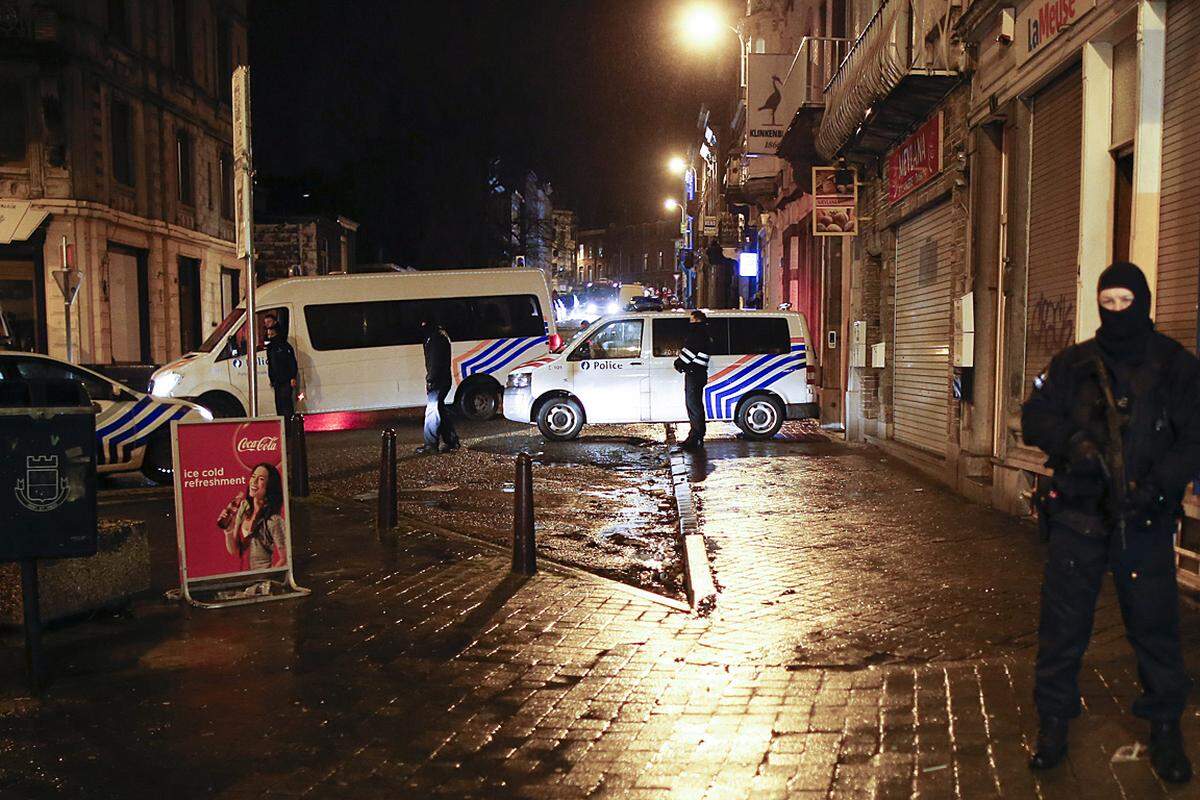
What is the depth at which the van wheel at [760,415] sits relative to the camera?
16.2 meters

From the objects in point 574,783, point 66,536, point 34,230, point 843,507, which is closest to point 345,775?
point 574,783

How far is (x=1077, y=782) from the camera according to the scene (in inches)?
156

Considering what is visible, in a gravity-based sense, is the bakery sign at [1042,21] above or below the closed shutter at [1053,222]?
above

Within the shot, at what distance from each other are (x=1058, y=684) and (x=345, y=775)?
2.78 metres

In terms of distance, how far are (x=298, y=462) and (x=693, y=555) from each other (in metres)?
5.00

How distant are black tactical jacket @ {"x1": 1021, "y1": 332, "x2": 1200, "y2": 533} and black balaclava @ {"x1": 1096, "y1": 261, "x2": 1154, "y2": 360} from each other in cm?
5

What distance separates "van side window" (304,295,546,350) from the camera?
1884 centimetres

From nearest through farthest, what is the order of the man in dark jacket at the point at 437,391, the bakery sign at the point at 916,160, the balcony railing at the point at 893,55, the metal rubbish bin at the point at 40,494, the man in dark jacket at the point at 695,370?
the metal rubbish bin at the point at 40,494
the balcony railing at the point at 893,55
the bakery sign at the point at 916,160
the man in dark jacket at the point at 695,370
the man in dark jacket at the point at 437,391

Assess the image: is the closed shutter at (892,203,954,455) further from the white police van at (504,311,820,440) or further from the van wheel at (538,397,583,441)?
the van wheel at (538,397,583,441)

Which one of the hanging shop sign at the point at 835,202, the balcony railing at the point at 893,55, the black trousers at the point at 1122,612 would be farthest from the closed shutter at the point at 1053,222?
the hanging shop sign at the point at 835,202

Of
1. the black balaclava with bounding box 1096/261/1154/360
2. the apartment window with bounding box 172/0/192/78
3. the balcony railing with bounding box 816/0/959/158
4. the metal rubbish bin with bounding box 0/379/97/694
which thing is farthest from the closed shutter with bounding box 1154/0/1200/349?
the apartment window with bounding box 172/0/192/78

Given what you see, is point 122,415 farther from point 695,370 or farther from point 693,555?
point 695,370

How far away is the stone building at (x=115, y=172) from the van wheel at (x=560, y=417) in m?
14.5

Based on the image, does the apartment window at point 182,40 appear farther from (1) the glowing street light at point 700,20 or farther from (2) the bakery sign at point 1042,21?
(2) the bakery sign at point 1042,21
